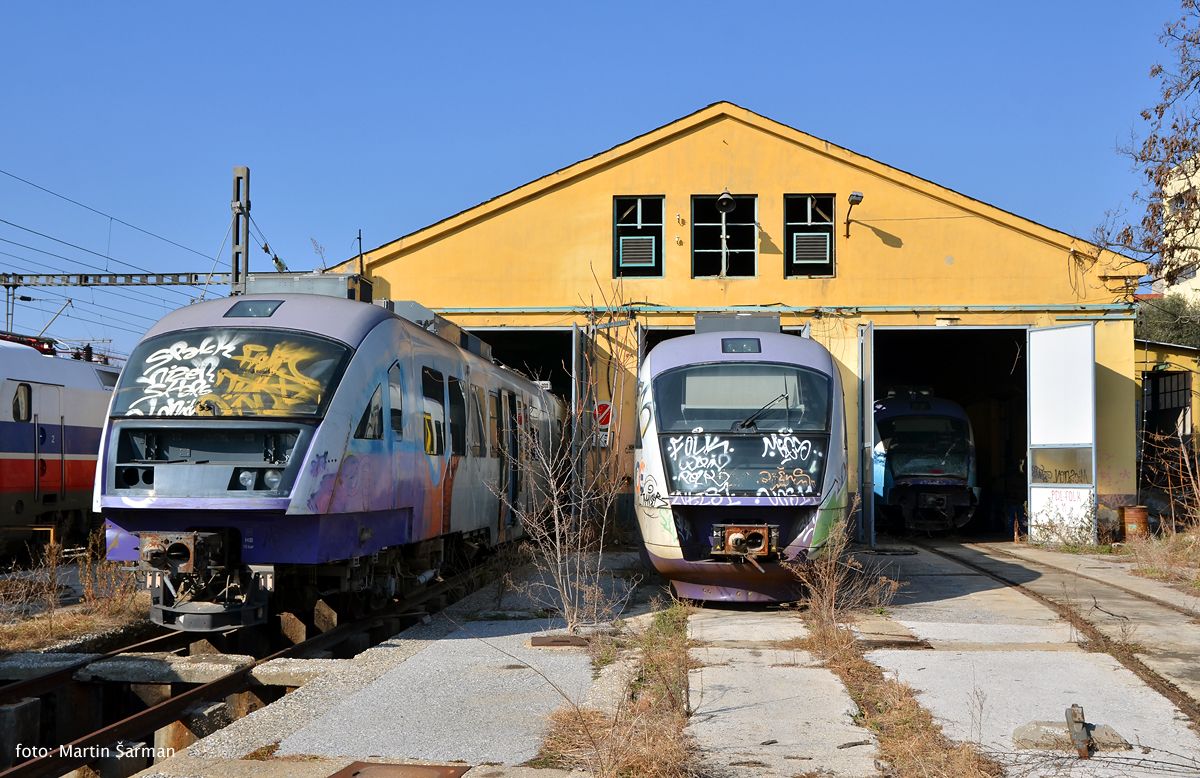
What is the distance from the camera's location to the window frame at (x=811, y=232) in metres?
20.7

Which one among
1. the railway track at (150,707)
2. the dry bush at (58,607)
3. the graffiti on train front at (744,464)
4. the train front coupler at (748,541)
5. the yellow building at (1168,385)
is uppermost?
the yellow building at (1168,385)

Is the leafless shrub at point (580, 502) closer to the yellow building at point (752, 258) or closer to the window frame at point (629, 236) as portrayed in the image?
the yellow building at point (752, 258)

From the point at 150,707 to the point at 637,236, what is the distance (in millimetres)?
14591

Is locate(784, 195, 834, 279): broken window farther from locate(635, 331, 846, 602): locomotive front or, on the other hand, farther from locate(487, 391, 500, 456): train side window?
locate(635, 331, 846, 602): locomotive front

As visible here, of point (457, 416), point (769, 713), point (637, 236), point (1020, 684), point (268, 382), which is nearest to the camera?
point (769, 713)

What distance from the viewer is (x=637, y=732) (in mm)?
5344

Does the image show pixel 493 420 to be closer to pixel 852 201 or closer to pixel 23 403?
pixel 23 403

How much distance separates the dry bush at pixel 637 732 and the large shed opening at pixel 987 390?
1471 cm

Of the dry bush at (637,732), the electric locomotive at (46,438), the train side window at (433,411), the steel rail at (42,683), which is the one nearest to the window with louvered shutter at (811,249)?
the train side window at (433,411)

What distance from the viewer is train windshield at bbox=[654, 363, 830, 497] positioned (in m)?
10.4

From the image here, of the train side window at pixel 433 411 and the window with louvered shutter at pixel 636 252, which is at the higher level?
the window with louvered shutter at pixel 636 252

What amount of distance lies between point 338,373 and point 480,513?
192 inches

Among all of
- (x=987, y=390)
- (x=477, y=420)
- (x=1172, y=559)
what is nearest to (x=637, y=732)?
(x=477, y=420)

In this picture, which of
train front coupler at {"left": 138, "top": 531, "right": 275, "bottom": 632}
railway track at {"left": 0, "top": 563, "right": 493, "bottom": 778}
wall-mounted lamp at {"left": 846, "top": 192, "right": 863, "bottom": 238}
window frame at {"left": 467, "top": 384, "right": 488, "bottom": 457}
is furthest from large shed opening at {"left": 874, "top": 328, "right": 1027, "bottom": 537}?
train front coupler at {"left": 138, "top": 531, "right": 275, "bottom": 632}
